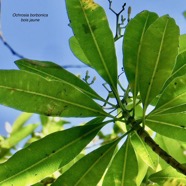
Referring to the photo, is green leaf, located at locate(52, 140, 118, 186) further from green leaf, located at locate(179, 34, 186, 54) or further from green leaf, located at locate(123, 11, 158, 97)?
green leaf, located at locate(179, 34, 186, 54)

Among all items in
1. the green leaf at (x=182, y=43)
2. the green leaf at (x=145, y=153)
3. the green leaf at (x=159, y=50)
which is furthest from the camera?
the green leaf at (x=182, y=43)

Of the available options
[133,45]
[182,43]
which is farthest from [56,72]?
[182,43]

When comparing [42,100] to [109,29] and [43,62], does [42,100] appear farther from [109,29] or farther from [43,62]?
[109,29]

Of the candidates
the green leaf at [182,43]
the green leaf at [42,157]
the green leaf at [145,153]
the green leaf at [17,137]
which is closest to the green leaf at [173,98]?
the green leaf at [145,153]

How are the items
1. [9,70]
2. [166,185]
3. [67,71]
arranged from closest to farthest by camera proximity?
[9,70] < [166,185] < [67,71]

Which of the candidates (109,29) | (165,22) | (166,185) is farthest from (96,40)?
(166,185)

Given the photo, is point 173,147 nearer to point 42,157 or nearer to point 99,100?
point 99,100

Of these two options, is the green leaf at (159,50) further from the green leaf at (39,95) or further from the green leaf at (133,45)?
the green leaf at (39,95)
